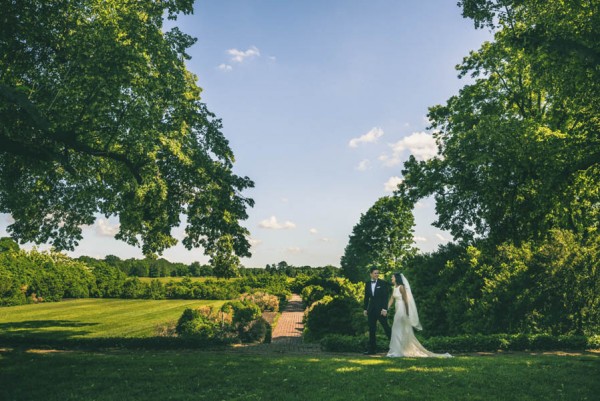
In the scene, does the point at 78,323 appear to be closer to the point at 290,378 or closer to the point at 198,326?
the point at 198,326

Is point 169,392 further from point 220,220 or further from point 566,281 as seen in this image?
point 566,281

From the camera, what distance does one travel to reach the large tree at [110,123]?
12.0m

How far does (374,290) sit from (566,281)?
7.45 meters

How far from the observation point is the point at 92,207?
16.7m

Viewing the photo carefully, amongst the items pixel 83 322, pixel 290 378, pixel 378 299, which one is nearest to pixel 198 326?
pixel 378 299

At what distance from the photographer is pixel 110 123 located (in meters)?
12.7

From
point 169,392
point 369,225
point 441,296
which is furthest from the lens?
point 369,225

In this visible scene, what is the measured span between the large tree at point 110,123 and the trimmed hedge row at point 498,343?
5.33 meters

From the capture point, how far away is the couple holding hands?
1163cm

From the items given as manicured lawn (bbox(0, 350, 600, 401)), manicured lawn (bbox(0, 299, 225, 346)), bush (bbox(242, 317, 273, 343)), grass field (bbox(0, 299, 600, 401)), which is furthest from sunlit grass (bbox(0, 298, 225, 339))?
manicured lawn (bbox(0, 350, 600, 401))

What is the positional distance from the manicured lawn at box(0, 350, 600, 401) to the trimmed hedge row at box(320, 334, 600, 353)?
202 cm

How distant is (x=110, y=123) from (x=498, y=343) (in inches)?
560

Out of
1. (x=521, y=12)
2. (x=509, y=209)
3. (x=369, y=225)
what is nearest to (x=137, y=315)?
(x=509, y=209)

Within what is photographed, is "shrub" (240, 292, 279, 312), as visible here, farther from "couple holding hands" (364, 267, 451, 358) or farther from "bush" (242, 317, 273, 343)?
"couple holding hands" (364, 267, 451, 358)
